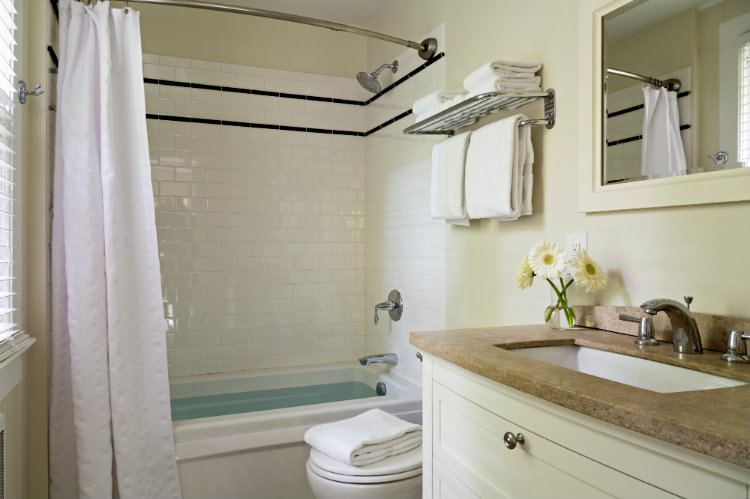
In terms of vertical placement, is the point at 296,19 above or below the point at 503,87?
above

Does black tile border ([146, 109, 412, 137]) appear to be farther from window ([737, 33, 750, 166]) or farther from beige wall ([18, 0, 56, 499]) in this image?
window ([737, 33, 750, 166])

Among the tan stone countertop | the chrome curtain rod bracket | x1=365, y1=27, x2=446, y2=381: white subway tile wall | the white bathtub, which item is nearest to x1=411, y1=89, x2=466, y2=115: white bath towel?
x1=365, y1=27, x2=446, y2=381: white subway tile wall

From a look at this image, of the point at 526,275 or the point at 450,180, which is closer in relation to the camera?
the point at 526,275

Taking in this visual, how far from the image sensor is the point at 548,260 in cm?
163

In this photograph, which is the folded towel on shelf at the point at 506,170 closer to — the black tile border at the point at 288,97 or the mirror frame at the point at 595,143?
the mirror frame at the point at 595,143

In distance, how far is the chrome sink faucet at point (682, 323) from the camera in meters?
1.24

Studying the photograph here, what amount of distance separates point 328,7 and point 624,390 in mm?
2949

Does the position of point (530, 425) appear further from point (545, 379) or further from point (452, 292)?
point (452, 292)

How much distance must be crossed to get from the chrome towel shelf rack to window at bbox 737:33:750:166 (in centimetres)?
64

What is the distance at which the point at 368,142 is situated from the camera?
350 cm

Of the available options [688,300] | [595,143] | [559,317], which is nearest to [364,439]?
[559,317]

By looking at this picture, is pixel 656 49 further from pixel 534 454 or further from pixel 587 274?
pixel 534 454

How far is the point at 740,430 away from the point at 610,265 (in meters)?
0.96

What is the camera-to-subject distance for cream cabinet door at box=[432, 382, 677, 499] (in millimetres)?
896
